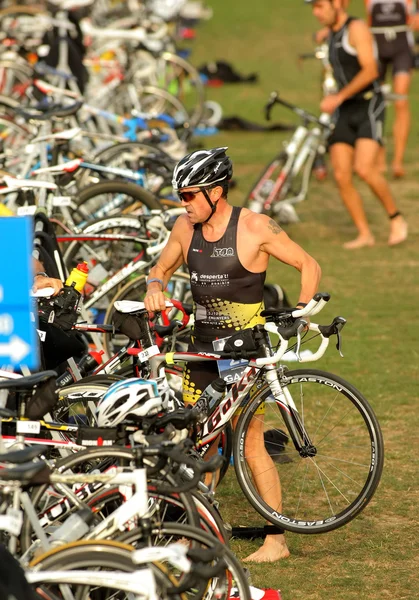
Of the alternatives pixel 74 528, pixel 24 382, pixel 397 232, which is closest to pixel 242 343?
pixel 24 382

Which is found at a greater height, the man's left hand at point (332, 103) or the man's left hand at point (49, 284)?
the man's left hand at point (49, 284)

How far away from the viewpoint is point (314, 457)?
6324 millimetres

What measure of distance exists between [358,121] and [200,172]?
6.34 m

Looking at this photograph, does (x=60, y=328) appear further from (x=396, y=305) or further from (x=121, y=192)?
(x=396, y=305)

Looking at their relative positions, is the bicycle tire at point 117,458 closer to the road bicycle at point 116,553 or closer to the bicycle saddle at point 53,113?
the road bicycle at point 116,553

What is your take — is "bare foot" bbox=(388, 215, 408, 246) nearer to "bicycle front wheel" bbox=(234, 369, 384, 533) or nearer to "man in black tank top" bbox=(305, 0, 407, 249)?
"man in black tank top" bbox=(305, 0, 407, 249)

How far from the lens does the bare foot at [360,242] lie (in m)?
12.4

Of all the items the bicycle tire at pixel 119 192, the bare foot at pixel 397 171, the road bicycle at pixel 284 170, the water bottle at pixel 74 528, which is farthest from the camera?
the bare foot at pixel 397 171

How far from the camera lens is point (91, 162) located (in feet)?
32.5

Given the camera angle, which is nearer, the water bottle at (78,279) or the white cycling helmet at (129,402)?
the white cycling helmet at (129,402)

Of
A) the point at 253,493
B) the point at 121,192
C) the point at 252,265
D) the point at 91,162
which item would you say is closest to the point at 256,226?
the point at 252,265

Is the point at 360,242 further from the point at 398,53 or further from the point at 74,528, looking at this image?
the point at 74,528

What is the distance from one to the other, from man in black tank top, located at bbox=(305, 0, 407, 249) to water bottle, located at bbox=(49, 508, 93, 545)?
775 cm

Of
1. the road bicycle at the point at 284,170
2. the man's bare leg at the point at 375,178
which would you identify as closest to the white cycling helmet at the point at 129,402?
the man's bare leg at the point at 375,178
